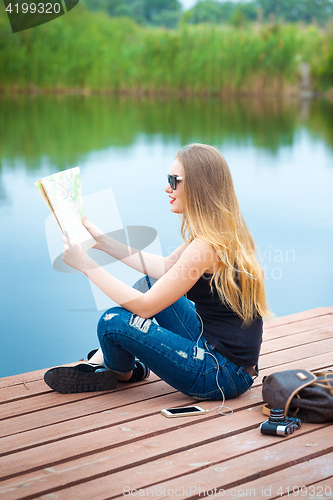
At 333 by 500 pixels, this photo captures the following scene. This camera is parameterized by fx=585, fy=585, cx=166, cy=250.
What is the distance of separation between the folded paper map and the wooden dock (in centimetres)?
52

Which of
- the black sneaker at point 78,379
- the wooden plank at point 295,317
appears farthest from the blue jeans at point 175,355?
the wooden plank at point 295,317

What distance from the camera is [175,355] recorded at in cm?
175

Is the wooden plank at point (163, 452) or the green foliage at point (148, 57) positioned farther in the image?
the green foliage at point (148, 57)

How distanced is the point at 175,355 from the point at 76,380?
0.38m

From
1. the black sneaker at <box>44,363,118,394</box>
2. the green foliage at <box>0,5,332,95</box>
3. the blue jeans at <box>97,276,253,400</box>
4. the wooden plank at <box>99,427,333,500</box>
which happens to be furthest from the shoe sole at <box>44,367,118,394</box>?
the green foliage at <box>0,5,332,95</box>

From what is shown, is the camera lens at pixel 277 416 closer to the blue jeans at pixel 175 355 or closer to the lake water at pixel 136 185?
the blue jeans at pixel 175 355

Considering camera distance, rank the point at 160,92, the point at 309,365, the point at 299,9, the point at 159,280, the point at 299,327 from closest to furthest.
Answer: the point at 159,280
the point at 309,365
the point at 299,327
the point at 160,92
the point at 299,9

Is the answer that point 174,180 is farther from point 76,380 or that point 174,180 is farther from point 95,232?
point 76,380

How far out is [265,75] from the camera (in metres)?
15.0

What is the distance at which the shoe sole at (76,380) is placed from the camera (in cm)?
190

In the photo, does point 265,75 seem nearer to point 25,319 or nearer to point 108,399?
point 25,319

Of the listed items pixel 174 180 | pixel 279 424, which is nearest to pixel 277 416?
pixel 279 424

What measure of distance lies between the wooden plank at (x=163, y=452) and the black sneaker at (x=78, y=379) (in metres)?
0.27

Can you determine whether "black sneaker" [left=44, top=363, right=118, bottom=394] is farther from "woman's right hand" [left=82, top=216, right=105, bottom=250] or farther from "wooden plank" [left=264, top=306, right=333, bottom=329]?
"wooden plank" [left=264, top=306, right=333, bottom=329]
